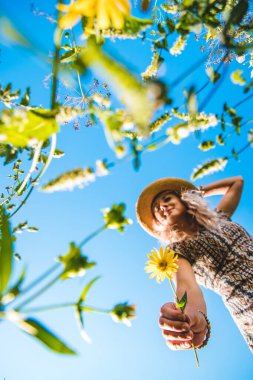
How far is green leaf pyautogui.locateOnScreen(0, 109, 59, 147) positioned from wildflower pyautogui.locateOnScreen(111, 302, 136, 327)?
24cm

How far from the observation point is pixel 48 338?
0.32 m

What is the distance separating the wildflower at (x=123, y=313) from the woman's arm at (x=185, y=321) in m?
0.45

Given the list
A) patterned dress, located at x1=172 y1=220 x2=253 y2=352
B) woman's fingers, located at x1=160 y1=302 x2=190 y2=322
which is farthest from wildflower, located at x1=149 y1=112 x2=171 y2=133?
patterned dress, located at x1=172 y1=220 x2=253 y2=352

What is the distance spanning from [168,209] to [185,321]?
0.97 meters

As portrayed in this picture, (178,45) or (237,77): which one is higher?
(178,45)

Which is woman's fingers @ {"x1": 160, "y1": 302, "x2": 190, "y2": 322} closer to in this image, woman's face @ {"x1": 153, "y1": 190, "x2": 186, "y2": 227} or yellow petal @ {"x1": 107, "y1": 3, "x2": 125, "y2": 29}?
yellow petal @ {"x1": 107, "y1": 3, "x2": 125, "y2": 29}

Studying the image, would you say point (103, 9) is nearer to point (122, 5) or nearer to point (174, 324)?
point (122, 5)

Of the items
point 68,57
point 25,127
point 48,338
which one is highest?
point 68,57

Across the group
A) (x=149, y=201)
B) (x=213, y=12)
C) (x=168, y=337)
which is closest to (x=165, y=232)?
(x=149, y=201)

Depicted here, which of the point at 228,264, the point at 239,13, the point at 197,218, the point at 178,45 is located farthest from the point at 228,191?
the point at 239,13

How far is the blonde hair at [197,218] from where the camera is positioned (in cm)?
166

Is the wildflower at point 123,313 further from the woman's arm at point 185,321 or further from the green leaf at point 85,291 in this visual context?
the woman's arm at point 185,321

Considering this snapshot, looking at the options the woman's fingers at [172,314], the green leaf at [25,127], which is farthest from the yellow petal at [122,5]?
the woman's fingers at [172,314]

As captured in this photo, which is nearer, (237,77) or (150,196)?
(237,77)
